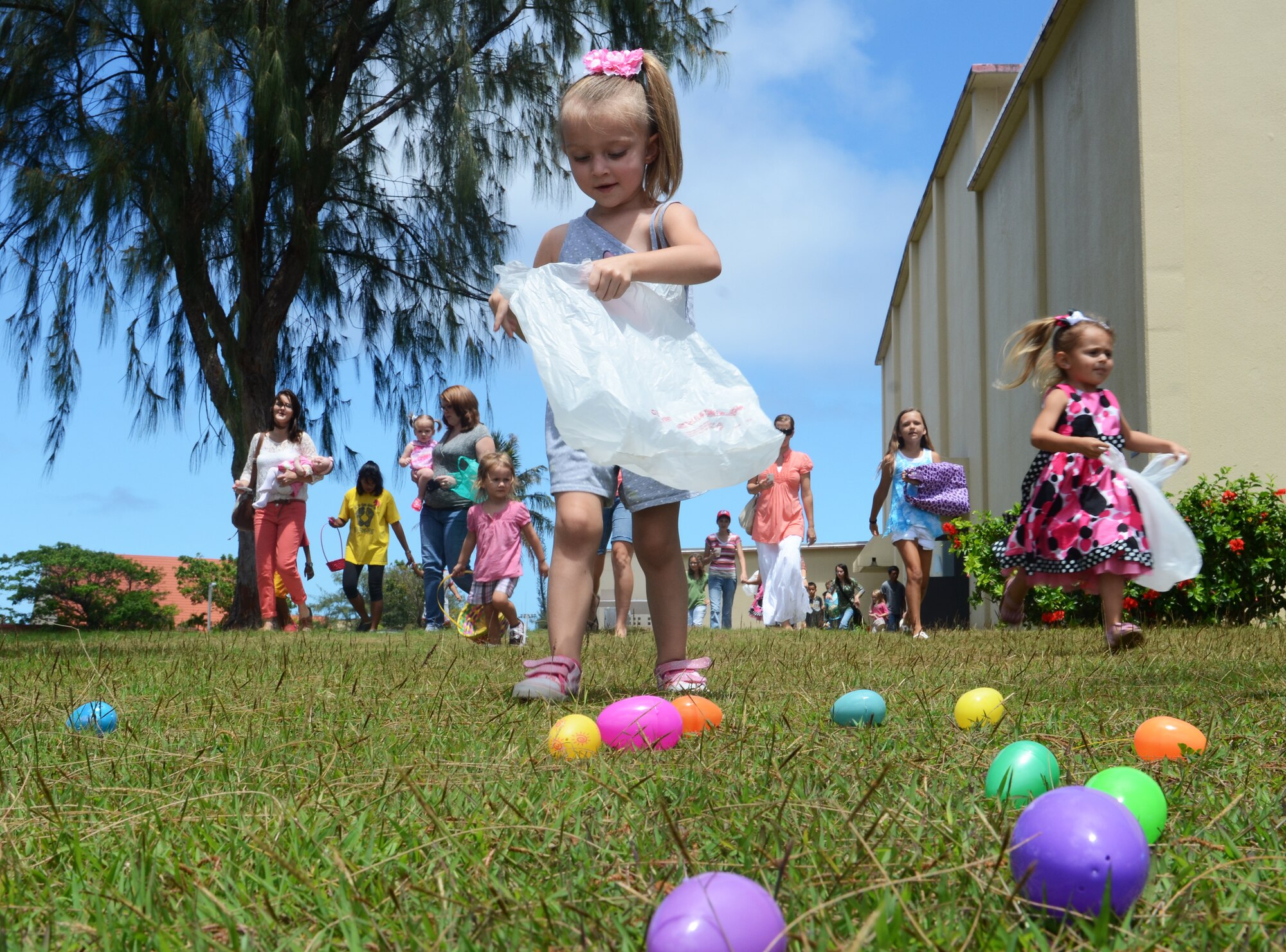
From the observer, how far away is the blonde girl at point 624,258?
10.8ft

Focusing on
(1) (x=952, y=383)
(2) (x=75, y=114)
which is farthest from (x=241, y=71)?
(1) (x=952, y=383)

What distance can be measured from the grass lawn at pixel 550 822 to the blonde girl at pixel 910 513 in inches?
186

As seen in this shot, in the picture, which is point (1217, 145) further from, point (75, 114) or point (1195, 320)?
point (75, 114)

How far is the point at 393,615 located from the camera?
→ 151 ft

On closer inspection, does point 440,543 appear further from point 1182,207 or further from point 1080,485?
point 1182,207

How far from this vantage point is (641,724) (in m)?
2.30

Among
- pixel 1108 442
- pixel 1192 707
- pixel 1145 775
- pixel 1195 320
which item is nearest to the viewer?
pixel 1145 775

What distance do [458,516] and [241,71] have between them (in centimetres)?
628

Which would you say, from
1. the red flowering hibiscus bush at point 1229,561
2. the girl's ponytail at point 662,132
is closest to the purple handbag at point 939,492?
the red flowering hibiscus bush at point 1229,561

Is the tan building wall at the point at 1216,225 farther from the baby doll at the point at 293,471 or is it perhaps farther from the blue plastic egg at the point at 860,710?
the blue plastic egg at the point at 860,710

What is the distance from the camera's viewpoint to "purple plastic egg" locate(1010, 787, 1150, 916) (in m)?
1.19

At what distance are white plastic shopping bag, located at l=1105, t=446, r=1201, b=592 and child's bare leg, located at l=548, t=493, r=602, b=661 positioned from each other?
2853 mm

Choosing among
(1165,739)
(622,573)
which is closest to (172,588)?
(622,573)

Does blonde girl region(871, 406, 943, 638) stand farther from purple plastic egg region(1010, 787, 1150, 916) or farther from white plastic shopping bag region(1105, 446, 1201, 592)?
purple plastic egg region(1010, 787, 1150, 916)
